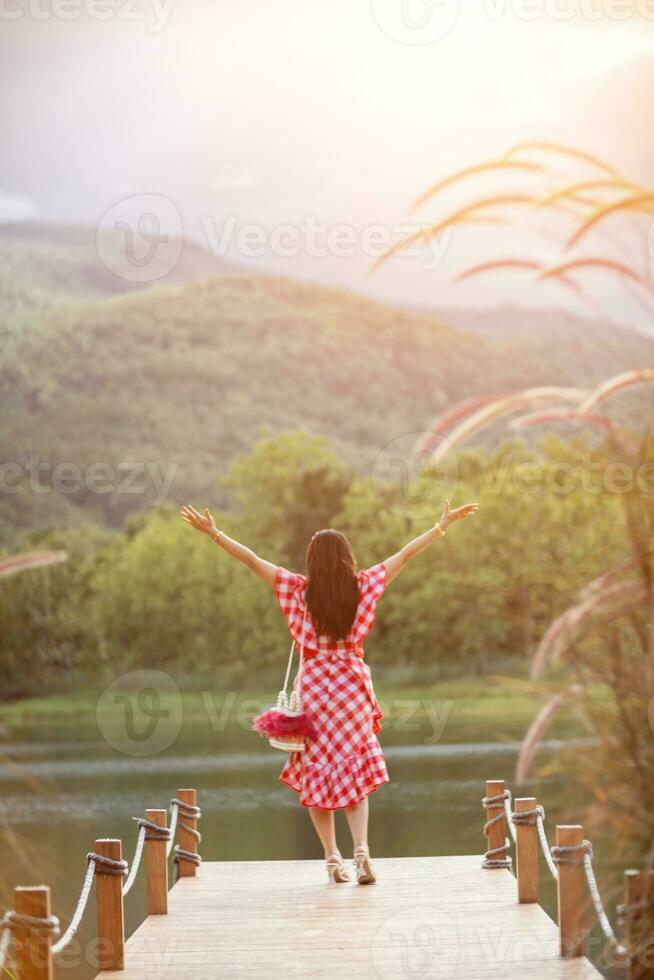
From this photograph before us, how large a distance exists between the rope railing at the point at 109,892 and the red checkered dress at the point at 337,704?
66 centimetres

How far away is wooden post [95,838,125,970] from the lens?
15.7 ft

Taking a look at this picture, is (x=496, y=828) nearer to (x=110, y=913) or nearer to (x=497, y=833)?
(x=497, y=833)

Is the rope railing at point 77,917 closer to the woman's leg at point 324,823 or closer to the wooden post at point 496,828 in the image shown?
the woman's leg at point 324,823

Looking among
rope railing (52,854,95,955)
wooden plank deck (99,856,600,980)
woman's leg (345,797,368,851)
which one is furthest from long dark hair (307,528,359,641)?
rope railing (52,854,95,955)

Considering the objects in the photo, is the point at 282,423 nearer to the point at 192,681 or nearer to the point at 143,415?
the point at 143,415

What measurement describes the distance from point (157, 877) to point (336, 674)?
109 centimetres

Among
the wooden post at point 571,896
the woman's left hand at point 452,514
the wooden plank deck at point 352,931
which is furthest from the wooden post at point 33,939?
the woman's left hand at point 452,514

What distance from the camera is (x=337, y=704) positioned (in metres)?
6.02

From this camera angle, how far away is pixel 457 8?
283 feet

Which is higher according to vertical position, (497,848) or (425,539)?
(425,539)

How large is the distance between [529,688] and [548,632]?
14 cm

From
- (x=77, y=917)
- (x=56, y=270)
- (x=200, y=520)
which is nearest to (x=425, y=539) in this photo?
(x=200, y=520)

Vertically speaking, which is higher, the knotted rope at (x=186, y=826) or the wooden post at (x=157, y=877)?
the wooden post at (x=157, y=877)

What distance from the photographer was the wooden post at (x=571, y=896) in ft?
14.6
